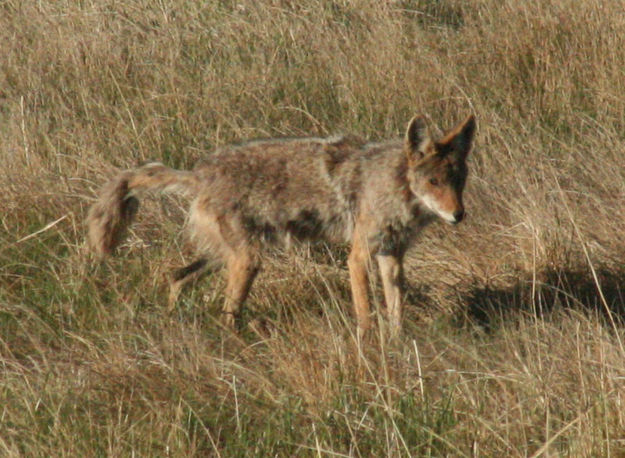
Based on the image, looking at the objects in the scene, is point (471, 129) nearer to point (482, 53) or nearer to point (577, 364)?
point (577, 364)

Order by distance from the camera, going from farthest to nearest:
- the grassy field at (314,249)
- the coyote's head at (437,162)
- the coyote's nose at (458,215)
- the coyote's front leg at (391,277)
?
1. the coyote's front leg at (391,277)
2. the coyote's head at (437,162)
3. the coyote's nose at (458,215)
4. the grassy field at (314,249)

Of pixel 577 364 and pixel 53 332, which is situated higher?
pixel 577 364

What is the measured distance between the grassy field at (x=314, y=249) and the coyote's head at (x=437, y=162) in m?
0.50

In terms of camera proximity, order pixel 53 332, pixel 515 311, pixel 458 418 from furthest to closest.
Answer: pixel 515 311 < pixel 53 332 < pixel 458 418

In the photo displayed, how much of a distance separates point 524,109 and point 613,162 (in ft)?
3.49

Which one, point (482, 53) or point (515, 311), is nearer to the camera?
point (515, 311)

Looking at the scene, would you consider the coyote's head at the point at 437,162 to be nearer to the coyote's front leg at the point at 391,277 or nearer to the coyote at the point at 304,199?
the coyote at the point at 304,199

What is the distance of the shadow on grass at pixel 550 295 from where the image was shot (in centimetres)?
583

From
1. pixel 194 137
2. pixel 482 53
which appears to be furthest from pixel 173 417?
pixel 482 53

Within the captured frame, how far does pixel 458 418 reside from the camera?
4.21 m

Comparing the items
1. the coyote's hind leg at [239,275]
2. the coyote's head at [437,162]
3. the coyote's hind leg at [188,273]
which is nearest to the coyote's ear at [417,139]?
the coyote's head at [437,162]

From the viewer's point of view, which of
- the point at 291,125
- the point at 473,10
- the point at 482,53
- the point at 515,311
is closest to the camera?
the point at 515,311

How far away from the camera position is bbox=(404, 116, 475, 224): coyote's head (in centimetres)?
582

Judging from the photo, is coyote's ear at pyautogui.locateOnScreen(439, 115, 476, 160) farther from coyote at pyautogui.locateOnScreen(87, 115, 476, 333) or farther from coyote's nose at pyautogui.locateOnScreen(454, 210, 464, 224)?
coyote's nose at pyautogui.locateOnScreen(454, 210, 464, 224)
